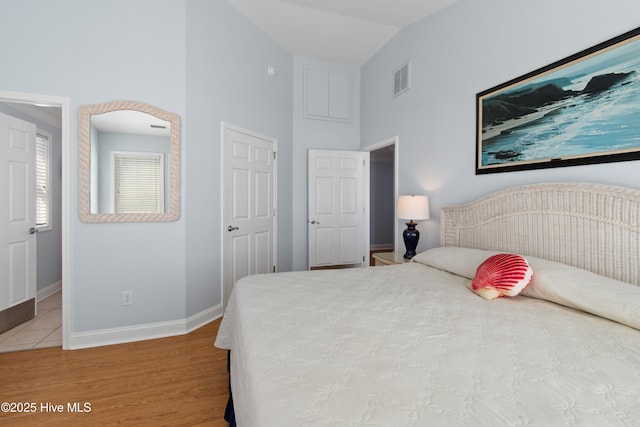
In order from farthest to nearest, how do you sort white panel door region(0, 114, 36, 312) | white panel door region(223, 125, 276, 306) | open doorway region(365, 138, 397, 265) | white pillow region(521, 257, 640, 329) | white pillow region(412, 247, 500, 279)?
open doorway region(365, 138, 397, 265) < white panel door region(223, 125, 276, 306) < white panel door region(0, 114, 36, 312) < white pillow region(412, 247, 500, 279) < white pillow region(521, 257, 640, 329)

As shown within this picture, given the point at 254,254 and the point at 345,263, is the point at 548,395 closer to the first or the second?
the point at 254,254

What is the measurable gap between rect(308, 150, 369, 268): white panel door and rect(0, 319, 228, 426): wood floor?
2.13 metres

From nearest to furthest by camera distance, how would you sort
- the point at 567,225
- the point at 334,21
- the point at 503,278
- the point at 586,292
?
the point at 586,292
the point at 503,278
the point at 567,225
the point at 334,21

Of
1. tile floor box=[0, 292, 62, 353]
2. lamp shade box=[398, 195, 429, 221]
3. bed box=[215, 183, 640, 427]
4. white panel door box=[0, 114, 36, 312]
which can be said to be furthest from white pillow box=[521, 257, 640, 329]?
white panel door box=[0, 114, 36, 312]

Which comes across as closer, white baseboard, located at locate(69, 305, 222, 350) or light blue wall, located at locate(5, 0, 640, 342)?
light blue wall, located at locate(5, 0, 640, 342)

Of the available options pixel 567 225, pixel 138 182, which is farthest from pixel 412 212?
pixel 138 182

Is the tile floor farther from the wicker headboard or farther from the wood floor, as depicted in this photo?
the wicker headboard

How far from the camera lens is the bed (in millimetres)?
744

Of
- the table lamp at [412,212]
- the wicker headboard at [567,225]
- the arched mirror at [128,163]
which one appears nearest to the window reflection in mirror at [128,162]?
the arched mirror at [128,163]

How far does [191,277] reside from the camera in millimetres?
2705

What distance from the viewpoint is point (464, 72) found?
8.33 ft

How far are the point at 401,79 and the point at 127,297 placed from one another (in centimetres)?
349

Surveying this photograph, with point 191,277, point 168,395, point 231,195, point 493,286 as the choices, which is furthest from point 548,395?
point 231,195

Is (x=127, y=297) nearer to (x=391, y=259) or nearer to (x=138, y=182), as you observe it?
(x=138, y=182)
